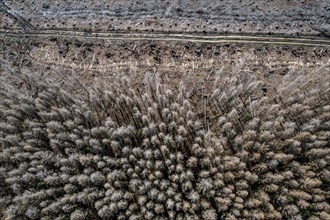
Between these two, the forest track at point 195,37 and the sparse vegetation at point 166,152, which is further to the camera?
the forest track at point 195,37

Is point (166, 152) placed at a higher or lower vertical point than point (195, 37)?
lower

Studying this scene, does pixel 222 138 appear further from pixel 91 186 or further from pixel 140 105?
pixel 91 186

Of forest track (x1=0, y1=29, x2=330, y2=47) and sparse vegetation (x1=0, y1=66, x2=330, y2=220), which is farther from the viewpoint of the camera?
forest track (x1=0, y1=29, x2=330, y2=47)

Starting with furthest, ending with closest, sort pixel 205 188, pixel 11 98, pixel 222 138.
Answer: pixel 11 98 → pixel 222 138 → pixel 205 188

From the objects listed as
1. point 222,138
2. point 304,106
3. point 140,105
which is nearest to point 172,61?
point 140,105

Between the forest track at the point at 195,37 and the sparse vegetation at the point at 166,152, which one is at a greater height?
the forest track at the point at 195,37

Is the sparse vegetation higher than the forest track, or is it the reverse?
the forest track

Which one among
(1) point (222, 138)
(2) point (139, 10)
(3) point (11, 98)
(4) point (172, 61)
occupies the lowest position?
(1) point (222, 138)

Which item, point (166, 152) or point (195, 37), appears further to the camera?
point (195, 37)
